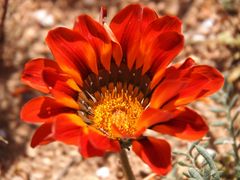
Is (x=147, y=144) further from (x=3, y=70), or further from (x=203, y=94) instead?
(x=3, y=70)

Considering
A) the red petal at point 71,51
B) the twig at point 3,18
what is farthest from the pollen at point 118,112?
the twig at point 3,18

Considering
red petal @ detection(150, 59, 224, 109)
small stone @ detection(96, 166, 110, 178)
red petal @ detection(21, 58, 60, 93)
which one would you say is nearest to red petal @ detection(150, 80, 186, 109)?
red petal @ detection(150, 59, 224, 109)

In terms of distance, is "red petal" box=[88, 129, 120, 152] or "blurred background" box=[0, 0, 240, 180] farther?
"blurred background" box=[0, 0, 240, 180]

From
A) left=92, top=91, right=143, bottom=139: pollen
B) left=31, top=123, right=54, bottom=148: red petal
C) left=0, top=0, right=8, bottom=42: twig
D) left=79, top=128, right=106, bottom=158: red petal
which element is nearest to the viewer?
left=79, top=128, right=106, bottom=158: red petal

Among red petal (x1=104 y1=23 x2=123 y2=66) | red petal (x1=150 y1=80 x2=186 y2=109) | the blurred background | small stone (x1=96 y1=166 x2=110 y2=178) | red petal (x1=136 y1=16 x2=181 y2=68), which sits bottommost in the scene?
small stone (x1=96 y1=166 x2=110 y2=178)

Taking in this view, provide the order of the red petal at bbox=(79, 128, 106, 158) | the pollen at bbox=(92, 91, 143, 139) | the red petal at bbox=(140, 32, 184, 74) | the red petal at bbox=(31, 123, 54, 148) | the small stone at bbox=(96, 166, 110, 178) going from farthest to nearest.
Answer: the small stone at bbox=(96, 166, 110, 178), the pollen at bbox=(92, 91, 143, 139), the red petal at bbox=(140, 32, 184, 74), the red petal at bbox=(31, 123, 54, 148), the red petal at bbox=(79, 128, 106, 158)

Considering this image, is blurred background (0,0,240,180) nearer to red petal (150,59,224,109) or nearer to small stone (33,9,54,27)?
small stone (33,9,54,27)

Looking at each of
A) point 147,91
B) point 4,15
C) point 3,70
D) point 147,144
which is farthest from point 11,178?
point 147,144

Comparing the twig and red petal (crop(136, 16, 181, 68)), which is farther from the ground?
red petal (crop(136, 16, 181, 68))
